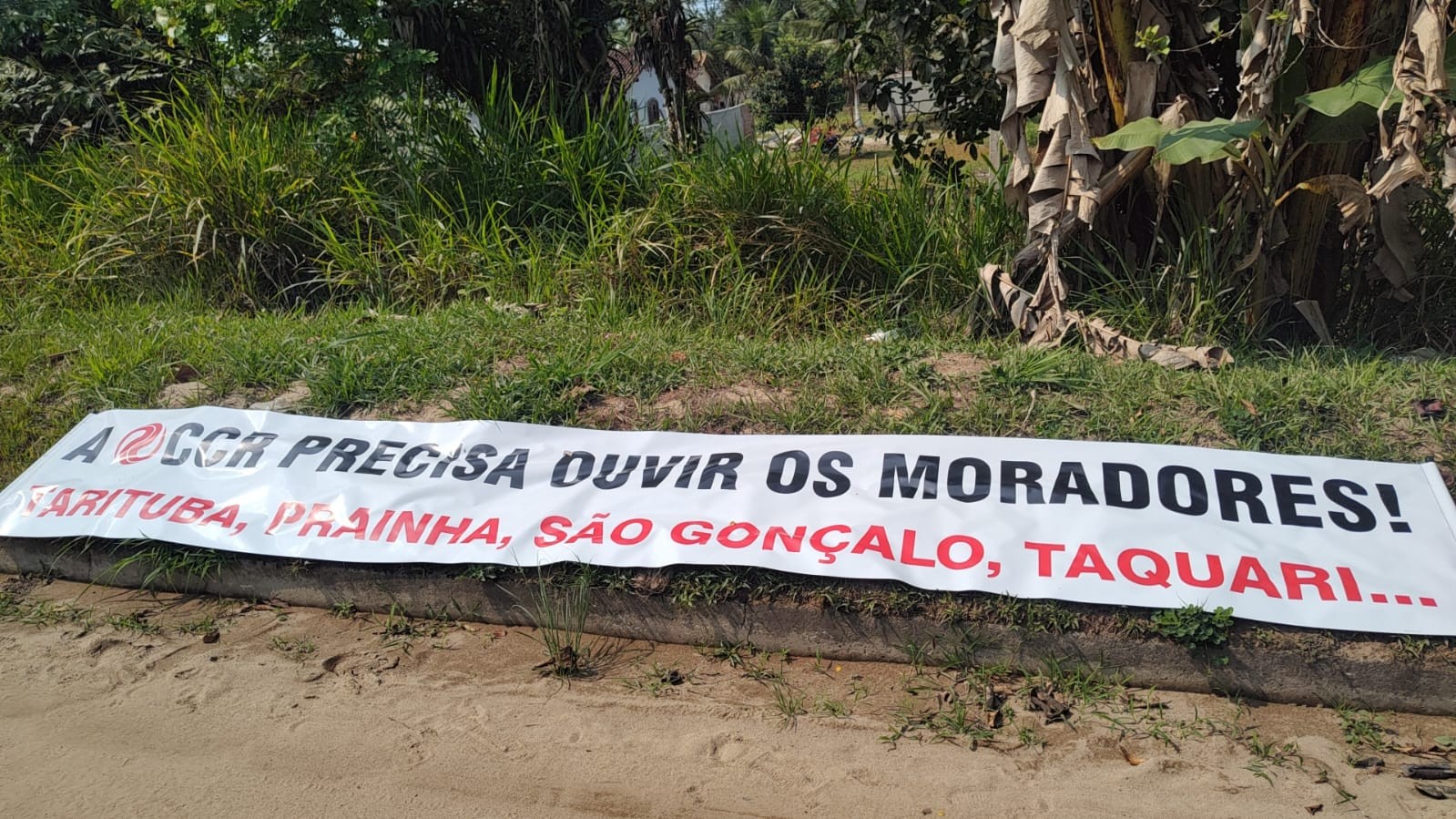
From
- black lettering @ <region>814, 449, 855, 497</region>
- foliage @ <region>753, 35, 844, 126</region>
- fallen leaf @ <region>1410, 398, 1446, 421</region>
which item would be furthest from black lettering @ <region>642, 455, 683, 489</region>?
foliage @ <region>753, 35, 844, 126</region>

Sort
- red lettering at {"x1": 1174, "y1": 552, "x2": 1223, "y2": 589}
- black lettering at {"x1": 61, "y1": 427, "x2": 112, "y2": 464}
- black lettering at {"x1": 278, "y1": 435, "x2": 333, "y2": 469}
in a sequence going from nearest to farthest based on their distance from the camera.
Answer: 1. red lettering at {"x1": 1174, "y1": 552, "x2": 1223, "y2": 589}
2. black lettering at {"x1": 278, "y1": 435, "x2": 333, "y2": 469}
3. black lettering at {"x1": 61, "y1": 427, "x2": 112, "y2": 464}

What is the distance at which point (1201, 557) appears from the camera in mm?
3096

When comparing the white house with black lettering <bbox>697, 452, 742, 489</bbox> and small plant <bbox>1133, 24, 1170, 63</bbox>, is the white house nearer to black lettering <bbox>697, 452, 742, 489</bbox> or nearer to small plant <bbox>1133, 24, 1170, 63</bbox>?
small plant <bbox>1133, 24, 1170, 63</bbox>

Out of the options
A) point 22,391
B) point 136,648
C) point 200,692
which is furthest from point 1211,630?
point 22,391

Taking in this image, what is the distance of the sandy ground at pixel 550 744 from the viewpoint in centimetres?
263

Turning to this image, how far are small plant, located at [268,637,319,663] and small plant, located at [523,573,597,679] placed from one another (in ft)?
2.33

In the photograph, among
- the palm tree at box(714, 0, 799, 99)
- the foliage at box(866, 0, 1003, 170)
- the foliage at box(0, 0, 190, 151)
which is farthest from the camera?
the palm tree at box(714, 0, 799, 99)

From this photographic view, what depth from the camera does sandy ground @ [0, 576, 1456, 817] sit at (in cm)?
263

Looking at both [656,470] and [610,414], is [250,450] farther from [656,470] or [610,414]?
[656,470]

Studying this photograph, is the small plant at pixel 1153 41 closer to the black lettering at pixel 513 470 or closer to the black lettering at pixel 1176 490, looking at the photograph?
the black lettering at pixel 1176 490

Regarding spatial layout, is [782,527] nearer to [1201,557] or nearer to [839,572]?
[839,572]

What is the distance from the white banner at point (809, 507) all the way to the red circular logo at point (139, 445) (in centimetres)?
1

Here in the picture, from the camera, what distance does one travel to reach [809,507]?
3434 mm

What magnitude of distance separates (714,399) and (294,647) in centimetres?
173
